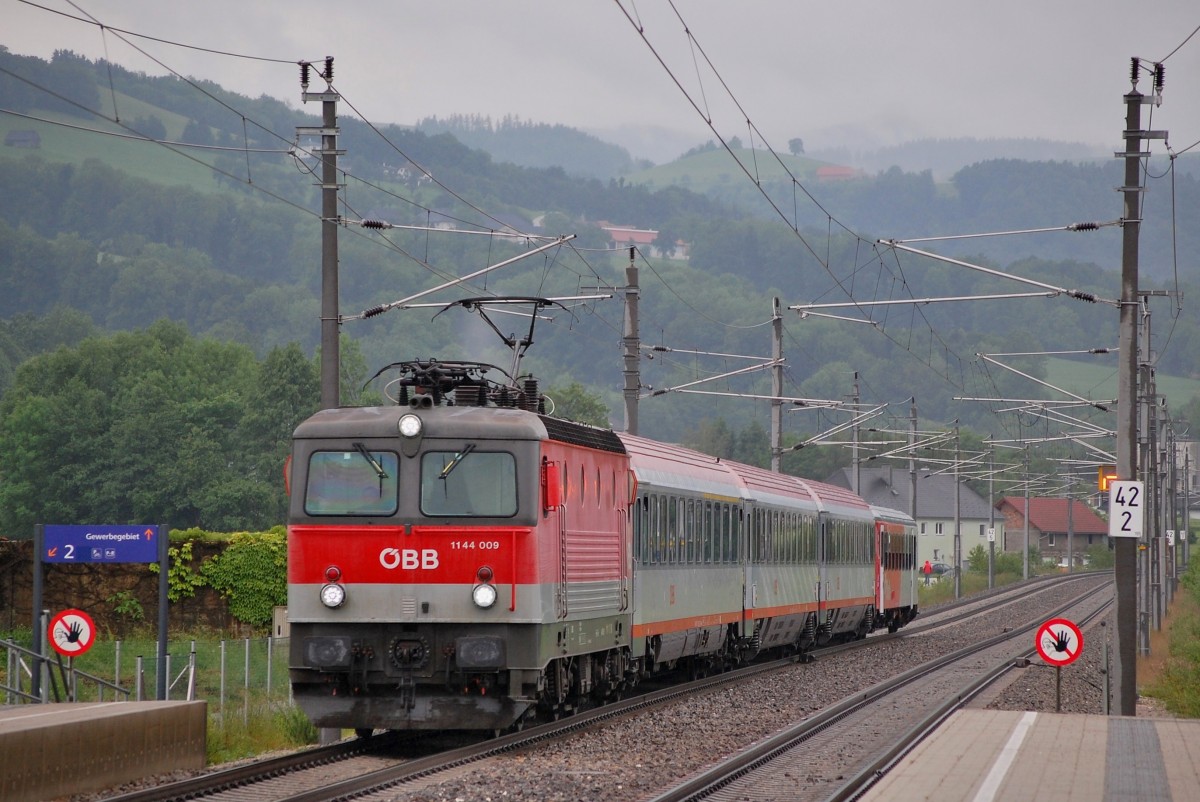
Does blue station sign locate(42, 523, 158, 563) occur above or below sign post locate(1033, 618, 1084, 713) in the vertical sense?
above

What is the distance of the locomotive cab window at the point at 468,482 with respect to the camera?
16.2 m

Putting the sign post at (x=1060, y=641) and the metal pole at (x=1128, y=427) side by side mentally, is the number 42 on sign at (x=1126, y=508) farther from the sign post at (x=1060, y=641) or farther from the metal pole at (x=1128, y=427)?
the sign post at (x=1060, y=641)

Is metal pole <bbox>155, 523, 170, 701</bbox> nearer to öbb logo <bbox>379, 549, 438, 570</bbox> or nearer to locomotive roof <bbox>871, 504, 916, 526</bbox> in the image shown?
öbb logo <bbox>379, 549, 438, 570</bbox>

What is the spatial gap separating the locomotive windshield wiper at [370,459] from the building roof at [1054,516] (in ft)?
450

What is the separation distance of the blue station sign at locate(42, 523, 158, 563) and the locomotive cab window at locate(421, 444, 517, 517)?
119 inches

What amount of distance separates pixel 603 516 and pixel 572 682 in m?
1.93

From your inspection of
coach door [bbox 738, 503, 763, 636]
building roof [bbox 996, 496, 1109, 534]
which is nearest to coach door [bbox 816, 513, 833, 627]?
coach door [bbox 738, 503, 763, 636]

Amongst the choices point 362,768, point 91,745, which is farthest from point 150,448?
point 91,745

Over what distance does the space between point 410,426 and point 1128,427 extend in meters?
10.5

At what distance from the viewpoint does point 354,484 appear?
16.3 meters

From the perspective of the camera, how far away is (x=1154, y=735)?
50.8 feet

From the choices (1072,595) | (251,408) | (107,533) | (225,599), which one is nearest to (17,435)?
(251,408)

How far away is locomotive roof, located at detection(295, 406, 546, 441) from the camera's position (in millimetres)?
16328

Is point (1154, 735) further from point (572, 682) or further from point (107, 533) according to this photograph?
point (107, 533)
